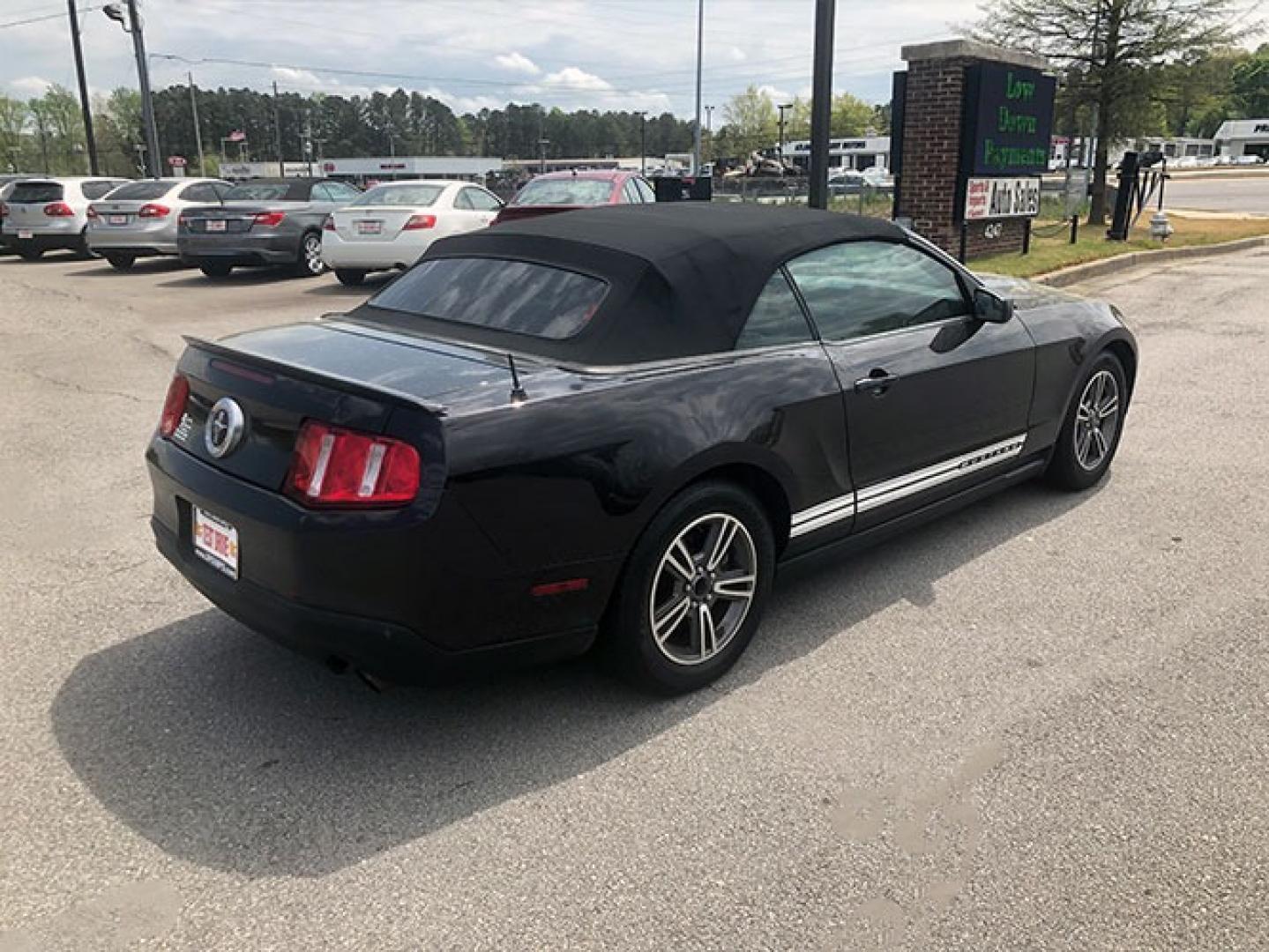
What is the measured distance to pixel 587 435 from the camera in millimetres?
2930

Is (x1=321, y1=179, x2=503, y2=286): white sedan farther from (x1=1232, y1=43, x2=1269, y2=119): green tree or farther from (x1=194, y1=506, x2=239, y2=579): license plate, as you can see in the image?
(x1=1232, y1=43, x2=1269, y2=119): green tree

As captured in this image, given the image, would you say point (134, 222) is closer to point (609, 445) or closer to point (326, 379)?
point (326, 379)

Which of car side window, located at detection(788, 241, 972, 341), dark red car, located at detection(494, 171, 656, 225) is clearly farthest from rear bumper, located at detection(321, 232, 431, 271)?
car side window, located at detection(788, 241, 972, 341)

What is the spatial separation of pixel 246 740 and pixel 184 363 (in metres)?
1.26

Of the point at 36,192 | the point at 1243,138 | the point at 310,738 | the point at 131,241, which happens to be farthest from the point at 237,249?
the point at 1243,138

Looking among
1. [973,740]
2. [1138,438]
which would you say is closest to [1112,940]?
[973,740]

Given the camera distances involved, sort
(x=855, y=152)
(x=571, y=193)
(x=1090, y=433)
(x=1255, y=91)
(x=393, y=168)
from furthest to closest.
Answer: (x=1255, y=91), (x=393, y=168), (x=855, y=152), (x=571, y=193), (x=1090, y=433)

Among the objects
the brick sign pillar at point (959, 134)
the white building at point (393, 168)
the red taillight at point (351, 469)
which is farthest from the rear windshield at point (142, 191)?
the white building at point (393, 168)

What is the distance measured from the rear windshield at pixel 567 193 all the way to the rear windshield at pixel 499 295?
29.0ft

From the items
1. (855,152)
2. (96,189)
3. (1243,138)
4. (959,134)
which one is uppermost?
(1243,138)

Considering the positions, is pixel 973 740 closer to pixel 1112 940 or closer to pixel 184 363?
pixel 1112 940

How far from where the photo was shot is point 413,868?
255cm

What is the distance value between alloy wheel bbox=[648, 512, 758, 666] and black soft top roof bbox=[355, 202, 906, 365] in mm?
605

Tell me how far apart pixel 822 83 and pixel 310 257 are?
8.16 m
